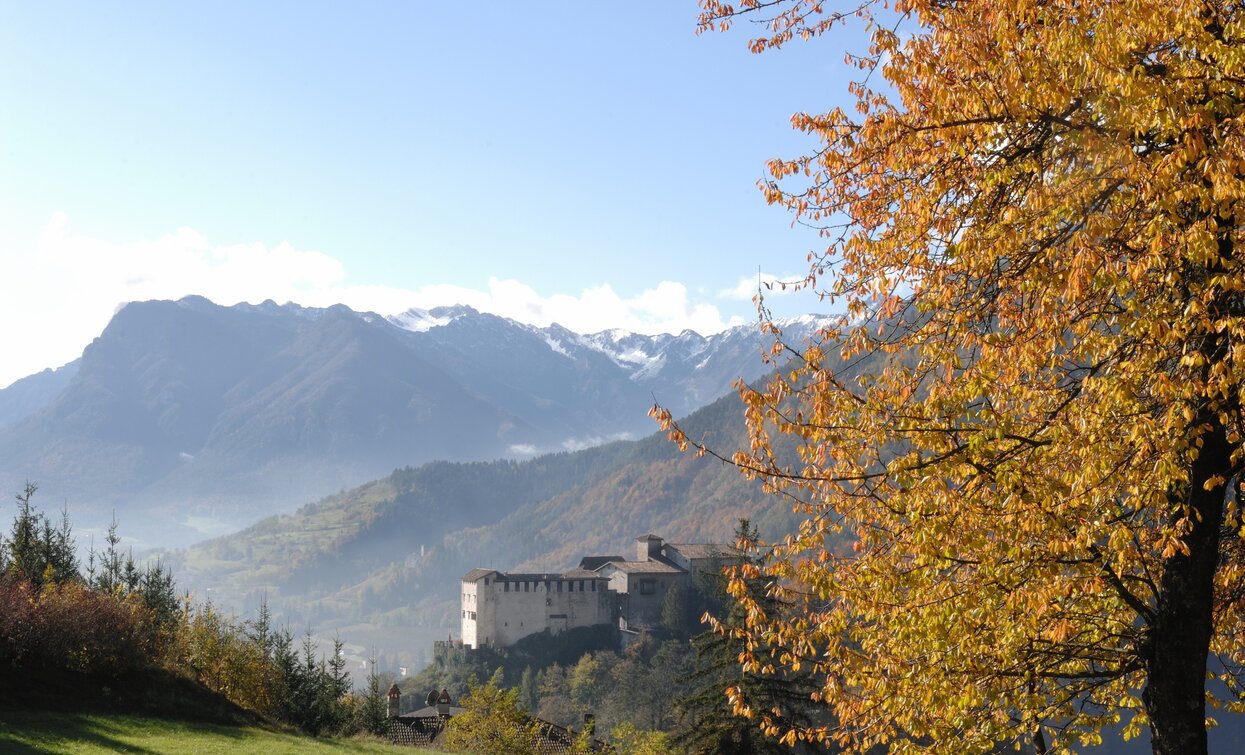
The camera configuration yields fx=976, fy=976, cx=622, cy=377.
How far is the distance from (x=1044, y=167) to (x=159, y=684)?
30.8 metres

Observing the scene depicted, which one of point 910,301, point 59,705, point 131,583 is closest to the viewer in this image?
point 910,301

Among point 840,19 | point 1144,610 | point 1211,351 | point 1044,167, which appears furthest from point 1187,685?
point 840,19

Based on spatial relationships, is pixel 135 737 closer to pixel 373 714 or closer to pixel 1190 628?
pixel 1190 628

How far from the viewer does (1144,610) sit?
8.43 metres

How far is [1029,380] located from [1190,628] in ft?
8.19

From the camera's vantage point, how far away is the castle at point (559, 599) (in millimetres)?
114688

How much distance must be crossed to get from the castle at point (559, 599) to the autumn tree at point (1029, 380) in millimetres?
107174

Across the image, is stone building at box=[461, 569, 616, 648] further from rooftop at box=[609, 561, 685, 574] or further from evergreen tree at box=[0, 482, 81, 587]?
evergreen tree at box=[0, 482, 81, 587]

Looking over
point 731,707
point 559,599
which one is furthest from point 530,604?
point 731,707

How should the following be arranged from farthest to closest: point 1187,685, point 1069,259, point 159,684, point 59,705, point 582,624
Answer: point 582,624 → point 159,684 → point 59,705 → point 1187,685 → point 1069,259

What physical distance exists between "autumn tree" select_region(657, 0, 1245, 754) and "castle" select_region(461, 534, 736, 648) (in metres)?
107

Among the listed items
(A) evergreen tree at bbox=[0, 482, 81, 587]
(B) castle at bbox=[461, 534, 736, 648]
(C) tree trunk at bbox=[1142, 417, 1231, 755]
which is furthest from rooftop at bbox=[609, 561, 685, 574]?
(C) tree trunk at bbox=[1142, 417, 1231, 755]

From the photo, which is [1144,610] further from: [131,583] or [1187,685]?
[131,583]

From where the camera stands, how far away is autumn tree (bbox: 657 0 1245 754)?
279 inches
